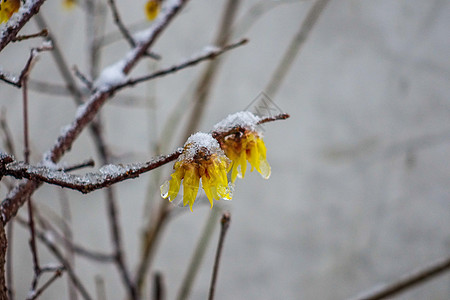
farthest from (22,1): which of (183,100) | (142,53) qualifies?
(183,100)

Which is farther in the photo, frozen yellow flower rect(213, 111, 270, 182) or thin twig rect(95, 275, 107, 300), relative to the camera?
thin twig rect(95, 275, 107, 300)

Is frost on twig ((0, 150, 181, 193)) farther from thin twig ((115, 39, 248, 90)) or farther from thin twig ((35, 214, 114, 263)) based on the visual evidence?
thin twig ((35, 214, 114, 263))

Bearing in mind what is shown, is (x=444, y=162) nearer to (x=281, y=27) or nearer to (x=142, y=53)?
(x=281, y=27)

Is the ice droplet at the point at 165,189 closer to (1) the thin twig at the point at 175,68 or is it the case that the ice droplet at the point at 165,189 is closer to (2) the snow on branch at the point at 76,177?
(2) the snow on branch at the point at 76,177

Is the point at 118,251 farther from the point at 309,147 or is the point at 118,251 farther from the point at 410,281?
the point at 309,147

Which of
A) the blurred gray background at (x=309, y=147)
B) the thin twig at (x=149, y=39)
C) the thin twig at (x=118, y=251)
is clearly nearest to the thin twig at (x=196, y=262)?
the thin twig at (x=118, y=251)

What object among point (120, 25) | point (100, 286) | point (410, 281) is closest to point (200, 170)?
point (120, 25)

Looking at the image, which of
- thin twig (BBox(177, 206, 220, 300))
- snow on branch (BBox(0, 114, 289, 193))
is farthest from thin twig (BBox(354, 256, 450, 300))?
snow on branch (BBox(0, 114, 289, 193))
